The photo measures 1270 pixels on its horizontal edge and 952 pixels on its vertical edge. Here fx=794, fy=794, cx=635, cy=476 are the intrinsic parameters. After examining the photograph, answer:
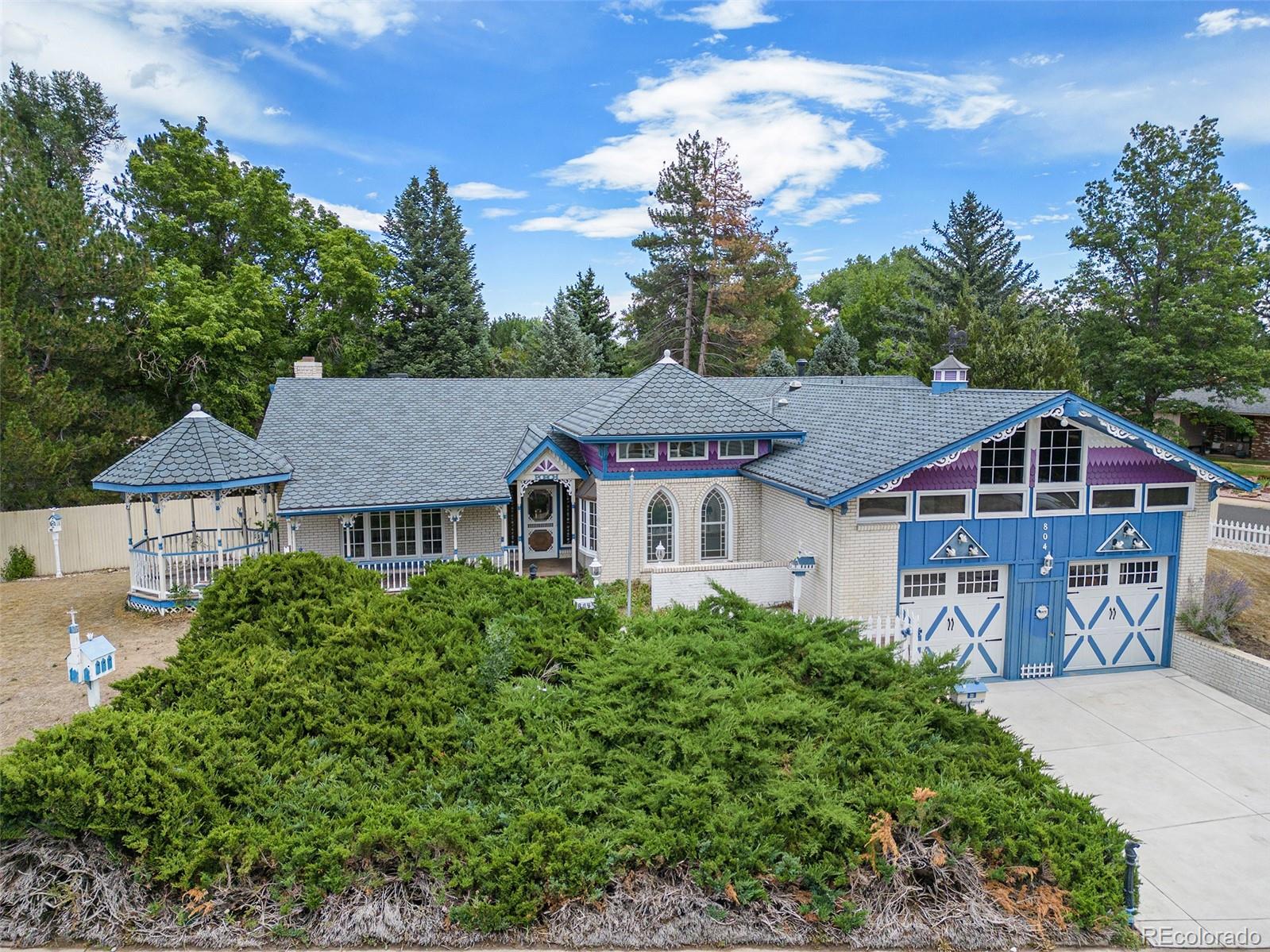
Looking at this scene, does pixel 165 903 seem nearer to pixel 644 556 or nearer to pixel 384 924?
pixel 384 924

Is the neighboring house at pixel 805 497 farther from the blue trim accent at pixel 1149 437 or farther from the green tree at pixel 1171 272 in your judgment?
the green tree at pixel 1171 272

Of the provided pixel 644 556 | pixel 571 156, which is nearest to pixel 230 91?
pixel 571 156

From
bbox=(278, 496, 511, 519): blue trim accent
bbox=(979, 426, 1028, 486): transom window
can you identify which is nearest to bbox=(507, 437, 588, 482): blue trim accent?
bbox=(278, 496, 511, 519): blue trim accent

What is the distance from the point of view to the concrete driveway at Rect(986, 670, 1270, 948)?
826 cm

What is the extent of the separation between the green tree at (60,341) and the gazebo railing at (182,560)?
4575 mm

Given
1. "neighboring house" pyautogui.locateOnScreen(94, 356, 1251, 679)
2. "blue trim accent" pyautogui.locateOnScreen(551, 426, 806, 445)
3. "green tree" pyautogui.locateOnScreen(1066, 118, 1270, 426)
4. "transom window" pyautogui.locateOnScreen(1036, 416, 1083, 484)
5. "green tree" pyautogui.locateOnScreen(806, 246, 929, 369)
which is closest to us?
"neighboring house" pyautogui.locateOnScreen(94, 356, 1251, 679)

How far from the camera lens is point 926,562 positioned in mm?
14344

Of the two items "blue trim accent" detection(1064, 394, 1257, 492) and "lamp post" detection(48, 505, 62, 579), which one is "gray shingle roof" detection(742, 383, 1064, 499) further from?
"lamp post" detection(48, 505, 62, 579)

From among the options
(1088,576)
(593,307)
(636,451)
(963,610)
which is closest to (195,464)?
(636,451)

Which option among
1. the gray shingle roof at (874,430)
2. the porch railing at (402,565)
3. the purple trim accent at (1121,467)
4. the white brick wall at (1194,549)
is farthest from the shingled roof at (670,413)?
the white brick wall at (1194,549)

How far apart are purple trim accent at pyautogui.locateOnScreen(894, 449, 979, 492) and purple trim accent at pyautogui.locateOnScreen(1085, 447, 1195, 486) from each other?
2.27m

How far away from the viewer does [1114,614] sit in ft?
50.2

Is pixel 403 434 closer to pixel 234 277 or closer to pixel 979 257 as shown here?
pixel 234 277

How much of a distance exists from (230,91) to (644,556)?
18072 mm
